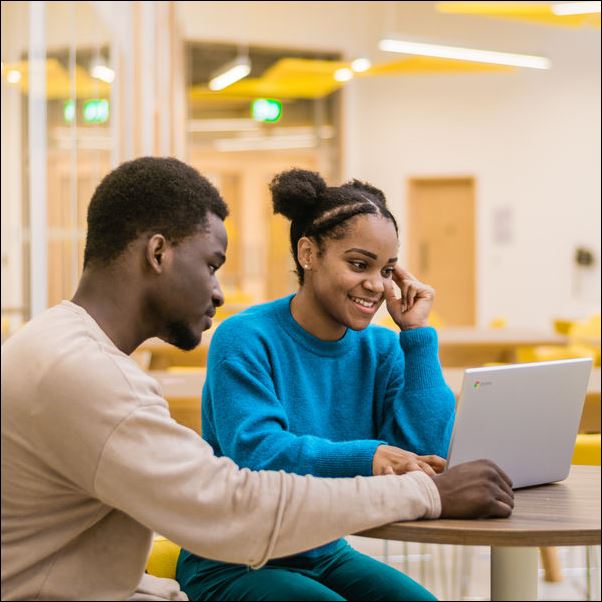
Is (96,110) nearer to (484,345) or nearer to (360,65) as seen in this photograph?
(484,345)

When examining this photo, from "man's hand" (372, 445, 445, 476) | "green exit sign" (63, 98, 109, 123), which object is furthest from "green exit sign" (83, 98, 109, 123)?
"man's hand" (372, 445, 445, 476)

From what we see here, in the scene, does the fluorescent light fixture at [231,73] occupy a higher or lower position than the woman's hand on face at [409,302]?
higher

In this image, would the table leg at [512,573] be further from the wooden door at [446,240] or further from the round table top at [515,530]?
the wooden door at [446,240]

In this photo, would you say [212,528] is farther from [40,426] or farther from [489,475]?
[489,475]

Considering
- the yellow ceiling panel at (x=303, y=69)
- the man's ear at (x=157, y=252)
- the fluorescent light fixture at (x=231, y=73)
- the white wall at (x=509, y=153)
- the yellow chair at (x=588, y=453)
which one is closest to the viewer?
the man's ear at (x=157, y=252)

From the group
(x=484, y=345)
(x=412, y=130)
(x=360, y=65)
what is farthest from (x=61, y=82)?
(x=412, y=130)

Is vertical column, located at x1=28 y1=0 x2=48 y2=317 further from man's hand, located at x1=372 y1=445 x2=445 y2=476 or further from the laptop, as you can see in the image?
the laptop

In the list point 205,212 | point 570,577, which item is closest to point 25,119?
point 205,212

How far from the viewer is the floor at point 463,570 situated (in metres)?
4.02

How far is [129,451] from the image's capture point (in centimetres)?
136

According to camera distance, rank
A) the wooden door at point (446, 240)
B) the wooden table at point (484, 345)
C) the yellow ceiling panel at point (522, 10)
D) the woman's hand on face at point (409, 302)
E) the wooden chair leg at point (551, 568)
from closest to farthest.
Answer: the woman's hand on face at point (409, 302) → the wooden chair leg at point (551, 568) → the wooden table at point (484, 345) → the yellow ceiling panel at point (522, 10) → the wooden door at point (446, 240)

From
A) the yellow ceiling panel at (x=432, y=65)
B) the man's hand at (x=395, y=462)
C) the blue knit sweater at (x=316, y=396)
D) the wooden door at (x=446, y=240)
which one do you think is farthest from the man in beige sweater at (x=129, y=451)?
the wooden door at (x=446, y=240)

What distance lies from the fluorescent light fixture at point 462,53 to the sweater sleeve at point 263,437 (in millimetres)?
6693

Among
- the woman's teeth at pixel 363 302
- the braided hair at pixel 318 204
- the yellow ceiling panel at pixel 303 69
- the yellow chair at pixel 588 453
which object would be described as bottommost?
the yellow chair at pixel 588 453
